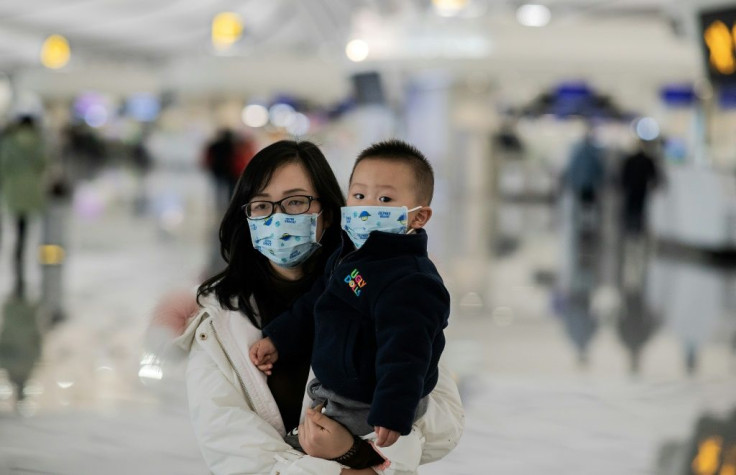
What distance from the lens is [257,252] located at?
3.02 metres

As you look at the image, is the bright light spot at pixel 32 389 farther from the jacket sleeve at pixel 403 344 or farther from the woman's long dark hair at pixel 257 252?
the jacket sleeve at pixel 403 344

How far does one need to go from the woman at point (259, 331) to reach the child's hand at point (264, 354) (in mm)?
27

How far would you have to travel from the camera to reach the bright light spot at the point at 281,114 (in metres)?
47.0

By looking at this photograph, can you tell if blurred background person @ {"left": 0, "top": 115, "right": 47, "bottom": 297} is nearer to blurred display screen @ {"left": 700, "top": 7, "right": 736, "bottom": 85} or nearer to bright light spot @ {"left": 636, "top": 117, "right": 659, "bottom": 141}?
blurred display screen @ {"left": 700, "top": 7, "right": 736, "bottom": 85}

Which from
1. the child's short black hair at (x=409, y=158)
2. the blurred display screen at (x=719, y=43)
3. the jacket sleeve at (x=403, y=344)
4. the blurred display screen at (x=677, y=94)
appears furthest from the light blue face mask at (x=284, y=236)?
the blurred display screen at (x=677, y=94)

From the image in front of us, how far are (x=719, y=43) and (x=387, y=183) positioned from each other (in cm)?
973

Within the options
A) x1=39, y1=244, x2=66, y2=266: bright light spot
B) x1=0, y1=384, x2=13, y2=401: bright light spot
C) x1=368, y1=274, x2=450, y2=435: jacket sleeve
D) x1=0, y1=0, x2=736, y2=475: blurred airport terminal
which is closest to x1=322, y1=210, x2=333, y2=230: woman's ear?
x1=0, y1=0, x2=736, y2=475: blurred airport terminal

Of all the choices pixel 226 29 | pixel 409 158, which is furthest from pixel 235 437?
pixel 226 29

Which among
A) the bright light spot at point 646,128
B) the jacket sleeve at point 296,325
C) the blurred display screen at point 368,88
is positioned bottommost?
the jacket sleeve at point 296,325

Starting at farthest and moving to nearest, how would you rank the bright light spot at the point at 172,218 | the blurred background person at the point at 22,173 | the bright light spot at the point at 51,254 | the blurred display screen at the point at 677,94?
the blurred display screen at the point at 677,94 → the bright light spot at the point at 172,218 → the bright light spot at the point at 51,254 → the blurred background person at the point at 22,173

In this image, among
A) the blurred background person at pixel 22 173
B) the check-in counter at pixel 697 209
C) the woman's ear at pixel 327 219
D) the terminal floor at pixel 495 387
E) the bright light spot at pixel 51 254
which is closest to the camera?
the woman's ear at pixel 327 219

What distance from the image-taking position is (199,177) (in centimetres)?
3666

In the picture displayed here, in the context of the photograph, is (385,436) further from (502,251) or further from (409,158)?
(502,251)

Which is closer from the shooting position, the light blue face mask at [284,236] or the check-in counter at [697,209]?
the light blue face mask at [284,236]
